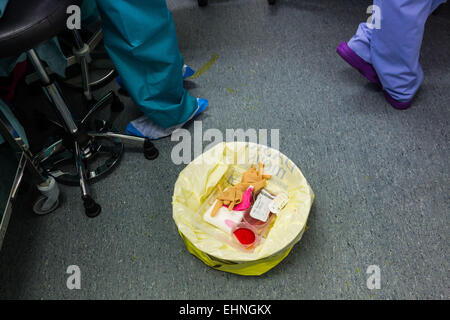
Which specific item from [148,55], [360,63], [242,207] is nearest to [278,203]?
[242,207]

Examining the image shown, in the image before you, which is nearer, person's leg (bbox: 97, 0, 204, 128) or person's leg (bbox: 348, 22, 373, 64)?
person's leg (bbox: 97, 0, 204, 128)

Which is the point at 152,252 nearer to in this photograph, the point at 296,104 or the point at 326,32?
the point at 296,104

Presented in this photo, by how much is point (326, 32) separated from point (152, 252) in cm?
143

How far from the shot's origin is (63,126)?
4.02 feet

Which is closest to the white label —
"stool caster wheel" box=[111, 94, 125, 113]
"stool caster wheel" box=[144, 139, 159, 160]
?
"stool caster wheel" box=[144, 139, 159, 160]

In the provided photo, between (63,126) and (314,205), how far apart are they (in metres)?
0.94

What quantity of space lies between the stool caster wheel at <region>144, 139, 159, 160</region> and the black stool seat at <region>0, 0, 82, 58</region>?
53cm

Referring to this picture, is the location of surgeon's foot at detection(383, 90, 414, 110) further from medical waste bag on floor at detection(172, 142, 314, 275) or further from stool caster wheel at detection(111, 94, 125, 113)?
stool caster wheel at detection(111, 94, 125, 113)

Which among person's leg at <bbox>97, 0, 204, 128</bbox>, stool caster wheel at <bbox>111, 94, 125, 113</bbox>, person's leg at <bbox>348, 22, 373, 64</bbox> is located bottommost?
stool caster wheel at <bbox>111, 94, 125, 113</bbox>

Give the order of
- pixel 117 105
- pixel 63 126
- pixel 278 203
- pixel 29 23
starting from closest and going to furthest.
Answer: pixel 29 23, pixel 278 203, pixel 63 126, pixel 117 105

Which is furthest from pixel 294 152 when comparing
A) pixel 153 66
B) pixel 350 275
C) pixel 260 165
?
pixel 153 66

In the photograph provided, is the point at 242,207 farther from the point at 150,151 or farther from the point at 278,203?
the point at 150,151

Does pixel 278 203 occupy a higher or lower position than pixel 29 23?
lower

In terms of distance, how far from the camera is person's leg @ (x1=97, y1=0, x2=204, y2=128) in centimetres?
107
